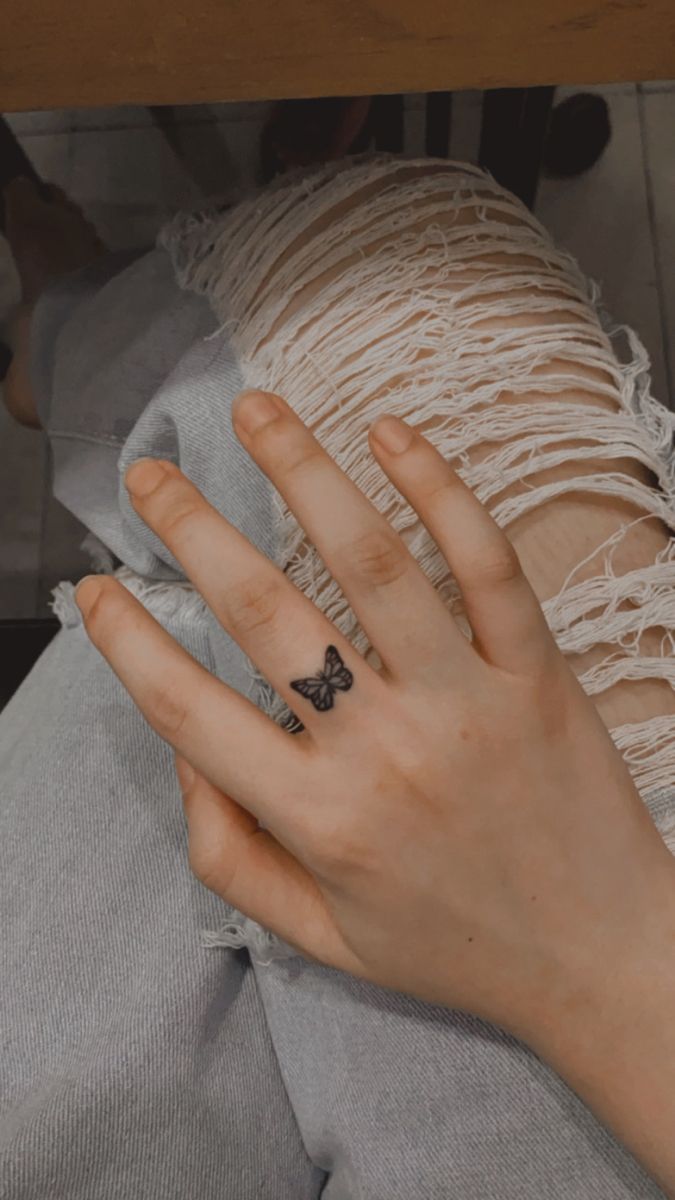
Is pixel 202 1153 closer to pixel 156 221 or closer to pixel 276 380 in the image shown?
pixel 276 380

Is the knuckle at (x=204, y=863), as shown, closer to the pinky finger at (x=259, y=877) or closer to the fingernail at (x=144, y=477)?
the pinky finger at (x=259, y=877)

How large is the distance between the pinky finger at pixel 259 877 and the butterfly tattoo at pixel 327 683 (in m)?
0.09

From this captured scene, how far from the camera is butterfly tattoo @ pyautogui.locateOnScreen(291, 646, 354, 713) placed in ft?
1.34

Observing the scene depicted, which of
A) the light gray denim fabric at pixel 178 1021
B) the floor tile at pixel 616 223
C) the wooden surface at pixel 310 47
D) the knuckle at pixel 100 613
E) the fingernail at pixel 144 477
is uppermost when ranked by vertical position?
the floor tile at pixel 616 223

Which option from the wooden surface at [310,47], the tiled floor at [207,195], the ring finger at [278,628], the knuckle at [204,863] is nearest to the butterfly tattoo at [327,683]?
the ring finger at [278,628]

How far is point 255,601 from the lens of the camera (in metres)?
0.41

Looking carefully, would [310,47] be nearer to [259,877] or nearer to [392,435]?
[392,435]

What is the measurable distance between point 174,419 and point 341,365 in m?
0.11

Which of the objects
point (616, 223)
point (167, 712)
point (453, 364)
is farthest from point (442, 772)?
point (616, 223)

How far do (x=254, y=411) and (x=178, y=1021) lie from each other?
1.05ft

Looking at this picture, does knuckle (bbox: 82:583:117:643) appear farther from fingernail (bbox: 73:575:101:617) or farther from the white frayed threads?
the white frayed threads

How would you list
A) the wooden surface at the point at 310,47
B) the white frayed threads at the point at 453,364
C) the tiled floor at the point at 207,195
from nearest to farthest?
the wooden surface at the point at 310,47 → the white frayed threads at the point at 453,364 → the tiled floor at the point at 207,195

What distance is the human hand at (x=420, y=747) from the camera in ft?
1.34

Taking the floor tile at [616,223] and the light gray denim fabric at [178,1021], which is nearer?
the light gray denim fabric at [178,1021]
